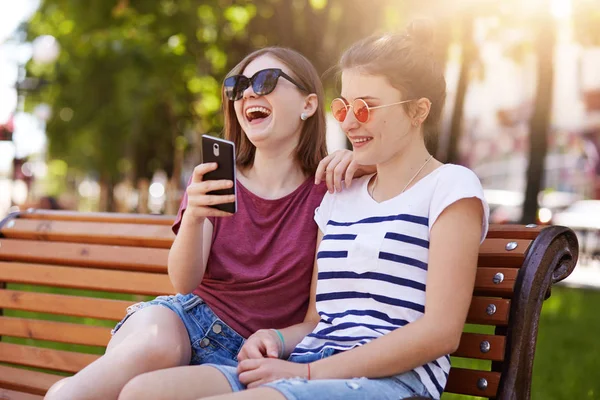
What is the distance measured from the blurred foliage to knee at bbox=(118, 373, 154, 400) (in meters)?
7.76

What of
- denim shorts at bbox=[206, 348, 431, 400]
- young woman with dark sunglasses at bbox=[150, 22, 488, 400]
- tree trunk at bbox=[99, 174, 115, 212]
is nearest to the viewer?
denim shorts at bbox=[206, 348, 431, 400]

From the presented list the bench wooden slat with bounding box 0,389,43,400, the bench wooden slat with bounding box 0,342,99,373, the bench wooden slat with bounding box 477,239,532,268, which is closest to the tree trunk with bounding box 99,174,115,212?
the bench wooden slat with bounding box 0,342,99,373

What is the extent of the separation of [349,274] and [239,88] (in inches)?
33.6

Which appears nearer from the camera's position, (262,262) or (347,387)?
(347,387)

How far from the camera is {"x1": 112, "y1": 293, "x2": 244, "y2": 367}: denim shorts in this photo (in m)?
3.01

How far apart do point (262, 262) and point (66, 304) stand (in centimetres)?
126

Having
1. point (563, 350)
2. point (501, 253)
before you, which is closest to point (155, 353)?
point (501, 253)

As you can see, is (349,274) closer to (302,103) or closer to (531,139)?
(302,103)

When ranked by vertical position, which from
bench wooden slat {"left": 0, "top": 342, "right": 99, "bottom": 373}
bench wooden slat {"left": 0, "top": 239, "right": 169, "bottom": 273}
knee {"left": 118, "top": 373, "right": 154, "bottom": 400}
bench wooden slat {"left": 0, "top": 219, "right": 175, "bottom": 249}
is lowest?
bench wooden slat {"left": 0, "top": 342, "right": 99, "bottom": 373}

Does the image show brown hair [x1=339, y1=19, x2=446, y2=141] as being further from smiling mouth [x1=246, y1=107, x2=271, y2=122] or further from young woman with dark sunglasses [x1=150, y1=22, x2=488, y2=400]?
smiling mouth [x1=246, y1=107, x2=271, y2=122]

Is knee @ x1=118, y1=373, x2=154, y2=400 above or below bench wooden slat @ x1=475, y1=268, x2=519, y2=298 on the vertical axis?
below

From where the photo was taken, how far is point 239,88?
318 cm

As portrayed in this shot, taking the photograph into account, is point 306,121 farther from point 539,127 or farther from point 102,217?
point 539,127

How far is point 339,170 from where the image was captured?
2.99 metres
